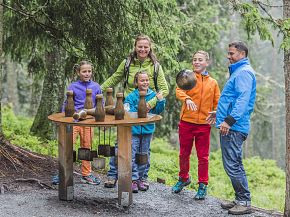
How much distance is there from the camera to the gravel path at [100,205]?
5.73 metres

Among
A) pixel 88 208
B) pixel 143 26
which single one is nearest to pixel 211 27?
pixel 143 26

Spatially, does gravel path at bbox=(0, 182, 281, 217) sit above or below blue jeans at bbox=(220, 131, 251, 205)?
below

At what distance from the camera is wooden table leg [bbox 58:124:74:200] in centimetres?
620

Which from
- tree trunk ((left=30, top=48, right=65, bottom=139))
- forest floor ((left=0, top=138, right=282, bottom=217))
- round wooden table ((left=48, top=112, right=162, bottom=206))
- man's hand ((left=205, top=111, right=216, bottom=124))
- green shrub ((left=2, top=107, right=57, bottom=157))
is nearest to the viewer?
round wooden table ((left=48, top=112, right=162, bottom=206))

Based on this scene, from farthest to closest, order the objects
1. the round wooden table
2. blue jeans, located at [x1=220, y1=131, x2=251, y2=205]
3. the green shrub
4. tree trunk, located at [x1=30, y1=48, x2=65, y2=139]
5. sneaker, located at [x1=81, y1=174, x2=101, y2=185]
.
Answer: tree trunk, located at [x1=30, y1=48, x2=65, y2=139] → the green shrub → sneaker, located at [x1=81, y1=174, x2=101, y2=185] → blue jeans, located at [x1=220, y1=131, x2=251, y2=205] → the round wooden table

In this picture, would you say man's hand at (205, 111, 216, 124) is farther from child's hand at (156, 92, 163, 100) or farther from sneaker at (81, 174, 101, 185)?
sneaker at (81, 174, 101, 185)

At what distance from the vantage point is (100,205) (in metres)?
6.13

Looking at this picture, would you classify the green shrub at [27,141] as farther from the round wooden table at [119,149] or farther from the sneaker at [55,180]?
the round wooden table at [119,149]

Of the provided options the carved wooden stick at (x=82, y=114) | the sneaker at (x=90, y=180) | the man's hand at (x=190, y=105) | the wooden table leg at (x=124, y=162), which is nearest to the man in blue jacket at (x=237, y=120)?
the man's hand at (x=190, y=105)

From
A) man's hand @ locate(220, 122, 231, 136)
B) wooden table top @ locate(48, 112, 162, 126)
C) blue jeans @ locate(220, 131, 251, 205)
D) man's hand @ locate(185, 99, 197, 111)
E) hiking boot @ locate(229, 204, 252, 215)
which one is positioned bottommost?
hiking boot @ locate(229, 204, 252, 215)

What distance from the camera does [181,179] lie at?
7.01m

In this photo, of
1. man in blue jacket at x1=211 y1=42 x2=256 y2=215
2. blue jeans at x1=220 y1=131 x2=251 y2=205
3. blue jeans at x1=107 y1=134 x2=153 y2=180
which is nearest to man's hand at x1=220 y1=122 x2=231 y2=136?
man in blue jacket at x1=211 y1=42 x2=256 y2=215

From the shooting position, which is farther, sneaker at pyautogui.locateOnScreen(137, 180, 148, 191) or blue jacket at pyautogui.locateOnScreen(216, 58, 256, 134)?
sneaker at pyautogui.locateOnScreen(137, 180, 148, 191)

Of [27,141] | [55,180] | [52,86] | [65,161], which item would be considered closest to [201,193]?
[65,161]
